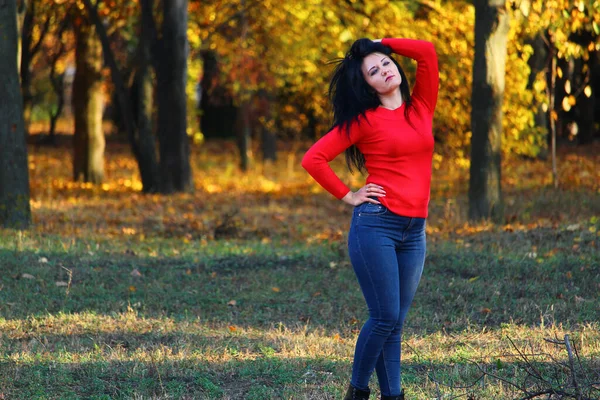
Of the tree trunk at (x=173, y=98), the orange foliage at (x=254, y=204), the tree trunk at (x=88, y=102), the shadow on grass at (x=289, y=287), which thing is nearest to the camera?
the shadow on grass at (x=289, y=287)

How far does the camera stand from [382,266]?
4371 millimetres

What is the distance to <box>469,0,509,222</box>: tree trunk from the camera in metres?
11.3

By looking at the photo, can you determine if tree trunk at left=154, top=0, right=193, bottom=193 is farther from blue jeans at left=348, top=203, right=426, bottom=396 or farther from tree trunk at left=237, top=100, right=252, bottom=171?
blue jeans at left=348, top=203, right=426, bottom=396

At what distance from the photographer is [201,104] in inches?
1448

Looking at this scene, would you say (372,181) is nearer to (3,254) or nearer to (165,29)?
(3,254)

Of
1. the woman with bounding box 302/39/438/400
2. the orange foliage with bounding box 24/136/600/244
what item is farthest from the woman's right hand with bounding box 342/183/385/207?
the orange foliage with bounding box 24/136/600/244

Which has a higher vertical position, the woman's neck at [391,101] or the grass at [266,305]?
the woman's neck at [391,101]

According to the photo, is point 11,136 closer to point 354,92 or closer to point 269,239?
point 269,239

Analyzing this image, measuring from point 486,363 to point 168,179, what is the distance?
39.3 ft

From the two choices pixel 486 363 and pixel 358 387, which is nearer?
pixel 358 387

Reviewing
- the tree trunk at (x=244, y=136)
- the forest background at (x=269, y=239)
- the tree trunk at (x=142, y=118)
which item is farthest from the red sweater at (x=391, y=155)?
the tree trunk at (x=244, y=136)

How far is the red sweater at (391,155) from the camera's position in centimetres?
442

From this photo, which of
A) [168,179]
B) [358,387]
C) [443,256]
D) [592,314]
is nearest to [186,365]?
[358,387]

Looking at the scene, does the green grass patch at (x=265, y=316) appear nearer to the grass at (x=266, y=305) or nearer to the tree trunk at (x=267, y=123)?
the grass at (x=266, y=305)
